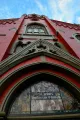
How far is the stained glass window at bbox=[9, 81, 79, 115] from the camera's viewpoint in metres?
5.24

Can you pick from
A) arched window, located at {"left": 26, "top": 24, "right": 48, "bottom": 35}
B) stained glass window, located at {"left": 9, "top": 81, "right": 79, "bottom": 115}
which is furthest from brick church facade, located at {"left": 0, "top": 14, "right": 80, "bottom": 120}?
arched window, located at {"left": 26, "top": 24, "right": 48, "bottom": 35}

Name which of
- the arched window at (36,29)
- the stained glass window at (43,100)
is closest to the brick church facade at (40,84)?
the stained glass window at (43,100)

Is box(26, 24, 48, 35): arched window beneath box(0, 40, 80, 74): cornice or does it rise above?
above

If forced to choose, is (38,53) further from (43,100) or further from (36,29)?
(36,29)

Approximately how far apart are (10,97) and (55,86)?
1.59 meters

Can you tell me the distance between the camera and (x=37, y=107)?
210 inches

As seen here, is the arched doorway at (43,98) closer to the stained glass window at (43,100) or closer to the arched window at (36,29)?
the stained glass window at (43,100)

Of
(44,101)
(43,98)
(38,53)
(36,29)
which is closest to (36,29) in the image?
(36,29)

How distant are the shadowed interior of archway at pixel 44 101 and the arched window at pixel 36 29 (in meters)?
6.06

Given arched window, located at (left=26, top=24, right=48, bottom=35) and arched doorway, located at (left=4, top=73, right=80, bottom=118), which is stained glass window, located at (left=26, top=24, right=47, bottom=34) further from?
arched doorway, located at (left=4, top=73, right=80, bottom=118)

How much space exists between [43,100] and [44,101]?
1.9 inches

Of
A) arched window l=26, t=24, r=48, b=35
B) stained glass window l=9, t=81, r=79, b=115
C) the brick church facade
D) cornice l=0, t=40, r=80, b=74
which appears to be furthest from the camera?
arched window l=26, t=24, r=48, b=35

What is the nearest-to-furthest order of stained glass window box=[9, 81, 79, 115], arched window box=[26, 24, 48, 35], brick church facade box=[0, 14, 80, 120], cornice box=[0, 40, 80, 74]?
1. brick church facade box=[0, 14, 80, 120]
2. stained glass window box=[9, 81, 79, 115]
3. cornice box=[0, 40, 80, 74]
4. arched window box=[26, 24, 48, 35]

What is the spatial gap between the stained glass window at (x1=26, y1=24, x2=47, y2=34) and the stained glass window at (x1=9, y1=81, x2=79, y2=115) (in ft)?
20.0
